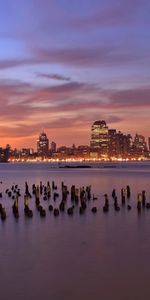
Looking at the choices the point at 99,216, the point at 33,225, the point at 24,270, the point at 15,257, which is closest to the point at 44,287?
the point at 24,270

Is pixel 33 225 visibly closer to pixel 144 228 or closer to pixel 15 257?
pixel 144 228

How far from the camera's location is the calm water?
49.5 feet

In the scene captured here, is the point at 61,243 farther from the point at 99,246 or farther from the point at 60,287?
the point at 60,287

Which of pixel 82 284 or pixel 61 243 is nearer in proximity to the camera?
pixel 82 284

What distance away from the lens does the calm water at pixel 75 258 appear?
1509 cm

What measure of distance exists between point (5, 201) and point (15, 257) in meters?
23.7

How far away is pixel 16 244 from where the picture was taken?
22.7m

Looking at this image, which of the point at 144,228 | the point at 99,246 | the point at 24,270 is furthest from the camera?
the point at 144,228

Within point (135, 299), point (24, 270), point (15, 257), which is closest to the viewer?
point (135, 299)

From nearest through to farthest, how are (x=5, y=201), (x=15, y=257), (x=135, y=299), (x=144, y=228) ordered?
(x=135, y=299) < (x=15, y=257) < (x=144, y=228) < (x=5, y=201)

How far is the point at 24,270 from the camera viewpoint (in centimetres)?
1750

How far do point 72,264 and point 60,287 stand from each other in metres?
2.92

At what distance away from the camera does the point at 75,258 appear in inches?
761

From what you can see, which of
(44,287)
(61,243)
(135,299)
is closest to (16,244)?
(61,243)
